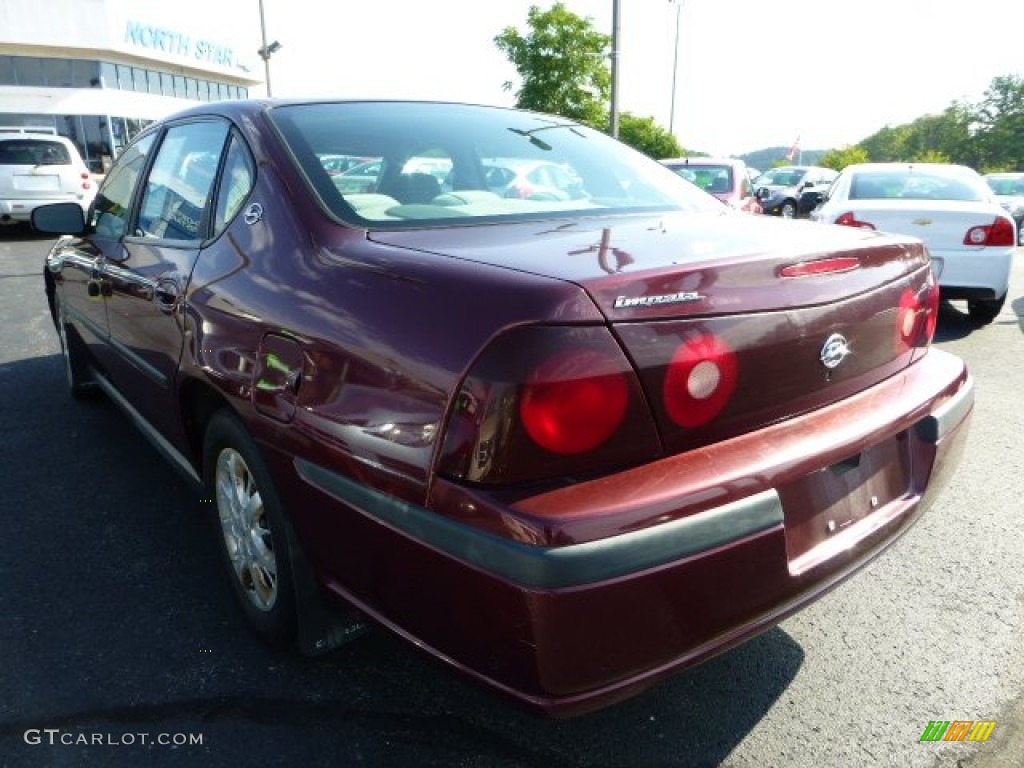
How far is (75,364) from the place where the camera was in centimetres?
440

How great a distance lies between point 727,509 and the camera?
5.03 feet

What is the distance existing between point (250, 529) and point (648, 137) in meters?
31.9

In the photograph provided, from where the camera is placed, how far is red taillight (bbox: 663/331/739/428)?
155 cm

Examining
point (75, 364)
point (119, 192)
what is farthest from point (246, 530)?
point (75, 364)

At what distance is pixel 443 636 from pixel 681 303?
2.67 feet

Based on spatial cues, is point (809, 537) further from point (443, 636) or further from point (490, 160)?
point (490, 160)

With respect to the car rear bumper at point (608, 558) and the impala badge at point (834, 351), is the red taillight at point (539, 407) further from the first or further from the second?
the impala badge at point (834, 351)

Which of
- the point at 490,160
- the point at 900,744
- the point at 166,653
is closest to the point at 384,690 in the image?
the point at 166,653

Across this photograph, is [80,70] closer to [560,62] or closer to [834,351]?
[560,62]

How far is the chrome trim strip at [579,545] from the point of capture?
1372mm

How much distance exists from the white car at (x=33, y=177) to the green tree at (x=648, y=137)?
73.0ft

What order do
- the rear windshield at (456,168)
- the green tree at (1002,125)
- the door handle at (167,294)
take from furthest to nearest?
the green tree at (1002,125)
the door handle at (167,294)
the rear windshield at (456,168)

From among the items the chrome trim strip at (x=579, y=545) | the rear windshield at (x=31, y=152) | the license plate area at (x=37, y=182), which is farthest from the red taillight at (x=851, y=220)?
the rear windshield at (x=31, y=152)

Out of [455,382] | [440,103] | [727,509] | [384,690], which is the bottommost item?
[384,690]
